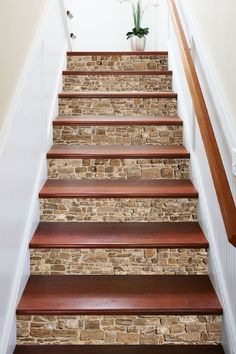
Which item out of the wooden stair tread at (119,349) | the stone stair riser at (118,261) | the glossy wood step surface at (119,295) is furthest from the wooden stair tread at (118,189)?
the wooden stair tread at (119,349)

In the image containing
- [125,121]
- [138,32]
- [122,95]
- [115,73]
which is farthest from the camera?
[138,32]

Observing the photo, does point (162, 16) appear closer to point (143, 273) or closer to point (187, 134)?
point (187, 134)

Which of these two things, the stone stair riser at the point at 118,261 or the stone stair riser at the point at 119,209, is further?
the stone stair riser at the point at 119,209

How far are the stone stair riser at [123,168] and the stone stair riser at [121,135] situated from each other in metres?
0.36

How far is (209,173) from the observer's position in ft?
7.49

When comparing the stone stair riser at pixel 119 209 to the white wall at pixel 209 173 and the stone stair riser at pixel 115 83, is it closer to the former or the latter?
the white wall at pixel 209 173

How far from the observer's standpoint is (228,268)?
193cm

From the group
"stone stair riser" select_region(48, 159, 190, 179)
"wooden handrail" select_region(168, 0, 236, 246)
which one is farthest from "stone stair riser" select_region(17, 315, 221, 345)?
"stone stair riser" select_region(48, 159, 190, 179)

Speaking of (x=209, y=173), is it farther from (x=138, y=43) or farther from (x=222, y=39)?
(x=138, y=43)

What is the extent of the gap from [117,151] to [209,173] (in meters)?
0.80

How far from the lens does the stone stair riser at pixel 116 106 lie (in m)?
3.46

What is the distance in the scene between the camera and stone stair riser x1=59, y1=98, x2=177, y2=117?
346 cm

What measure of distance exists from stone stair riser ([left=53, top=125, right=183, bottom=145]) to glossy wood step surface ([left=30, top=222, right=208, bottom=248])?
32.6 inches

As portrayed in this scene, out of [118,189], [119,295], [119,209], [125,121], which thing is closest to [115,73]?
[125,121]
